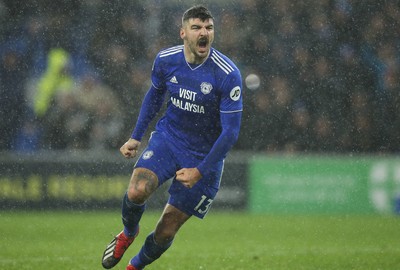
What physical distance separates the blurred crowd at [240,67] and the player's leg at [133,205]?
6581mm

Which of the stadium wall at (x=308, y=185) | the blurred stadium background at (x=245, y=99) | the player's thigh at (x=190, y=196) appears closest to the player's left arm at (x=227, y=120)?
the player's thigh at (x=190, y=196)

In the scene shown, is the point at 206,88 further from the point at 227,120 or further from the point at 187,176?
the point at 187,176

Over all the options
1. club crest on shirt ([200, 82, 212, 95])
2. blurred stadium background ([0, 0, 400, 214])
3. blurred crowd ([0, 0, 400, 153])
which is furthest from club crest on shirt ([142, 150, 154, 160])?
blurred crowd ([0, 0, 400, 153])

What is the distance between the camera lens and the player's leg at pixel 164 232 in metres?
6.50

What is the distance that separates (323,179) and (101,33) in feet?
14.2

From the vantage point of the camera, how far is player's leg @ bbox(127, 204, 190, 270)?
21.3ft

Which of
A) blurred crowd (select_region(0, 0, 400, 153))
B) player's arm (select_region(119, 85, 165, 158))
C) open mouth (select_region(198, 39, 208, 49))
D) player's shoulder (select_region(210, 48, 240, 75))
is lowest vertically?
blurred crowd (select_region(0, 0, 400, 153))

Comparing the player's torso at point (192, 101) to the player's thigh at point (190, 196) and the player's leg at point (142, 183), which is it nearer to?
the player's leg at point (142, 183)

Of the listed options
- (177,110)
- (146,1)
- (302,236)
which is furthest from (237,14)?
(177,110)

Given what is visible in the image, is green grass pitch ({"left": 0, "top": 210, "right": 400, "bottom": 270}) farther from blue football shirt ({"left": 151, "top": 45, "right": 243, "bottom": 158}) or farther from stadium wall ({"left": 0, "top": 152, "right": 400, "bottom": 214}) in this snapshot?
blue football shirt ({"left": 151, "top": 45, "right": 243, "bottom": 158})

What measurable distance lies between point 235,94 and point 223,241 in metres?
4.13

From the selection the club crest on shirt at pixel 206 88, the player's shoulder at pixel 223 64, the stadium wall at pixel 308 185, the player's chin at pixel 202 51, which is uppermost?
the player's chin at pixel 202 51

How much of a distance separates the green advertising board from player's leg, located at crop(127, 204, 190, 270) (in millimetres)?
6387

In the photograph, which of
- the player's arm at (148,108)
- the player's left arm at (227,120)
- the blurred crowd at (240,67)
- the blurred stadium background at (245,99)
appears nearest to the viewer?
the player's left arm at (227,120)
